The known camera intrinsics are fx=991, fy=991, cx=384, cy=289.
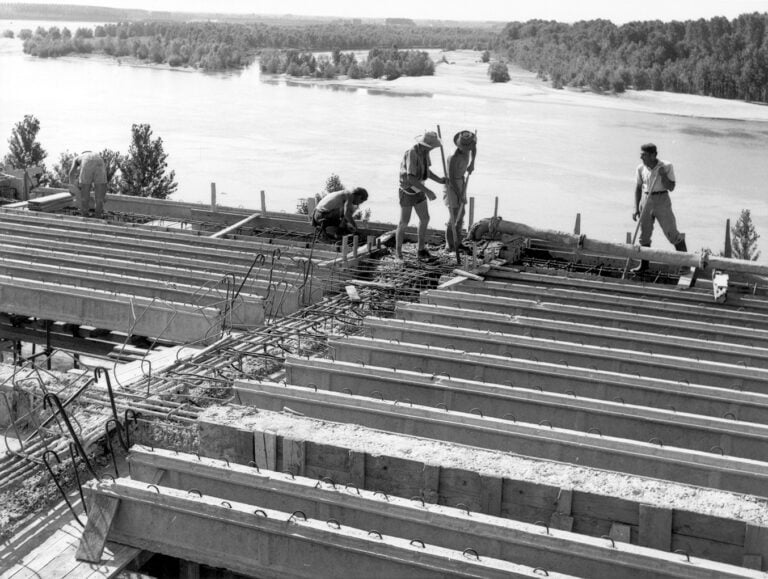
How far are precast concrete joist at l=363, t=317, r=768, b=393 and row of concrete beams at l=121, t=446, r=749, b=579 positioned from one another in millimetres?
3062

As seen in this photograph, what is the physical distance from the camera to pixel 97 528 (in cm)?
630

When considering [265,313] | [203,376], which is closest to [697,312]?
[265,313]

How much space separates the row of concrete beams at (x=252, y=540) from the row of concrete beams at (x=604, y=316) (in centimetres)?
470

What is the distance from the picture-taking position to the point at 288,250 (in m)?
12.9

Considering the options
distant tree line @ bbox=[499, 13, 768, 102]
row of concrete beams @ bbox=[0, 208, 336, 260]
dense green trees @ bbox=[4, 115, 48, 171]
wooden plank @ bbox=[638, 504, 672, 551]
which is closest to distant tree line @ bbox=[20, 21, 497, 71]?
distant tree line @ bbox=[499, 13, 768, 102]

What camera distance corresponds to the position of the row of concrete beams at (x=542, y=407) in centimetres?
705

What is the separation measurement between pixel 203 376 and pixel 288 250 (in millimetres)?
4570

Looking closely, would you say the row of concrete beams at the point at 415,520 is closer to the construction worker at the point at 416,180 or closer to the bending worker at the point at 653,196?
the construction worker at the point at 416,180

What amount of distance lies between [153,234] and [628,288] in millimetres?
6468

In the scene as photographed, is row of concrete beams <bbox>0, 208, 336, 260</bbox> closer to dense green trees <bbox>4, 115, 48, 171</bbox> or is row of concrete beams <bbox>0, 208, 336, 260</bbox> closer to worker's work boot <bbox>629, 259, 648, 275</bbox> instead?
worker's work boot <bbox>629, 259, 648, 275</bbox>

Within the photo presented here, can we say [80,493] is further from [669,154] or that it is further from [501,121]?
[501,121]

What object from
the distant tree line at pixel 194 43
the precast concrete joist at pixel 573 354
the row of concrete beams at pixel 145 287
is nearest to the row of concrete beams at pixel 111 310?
the row of concrete beams at pixel 145 287

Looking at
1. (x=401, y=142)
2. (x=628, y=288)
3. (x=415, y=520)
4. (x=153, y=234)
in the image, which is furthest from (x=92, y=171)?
(x=401, y=142)

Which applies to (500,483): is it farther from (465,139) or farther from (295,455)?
(465,139)
